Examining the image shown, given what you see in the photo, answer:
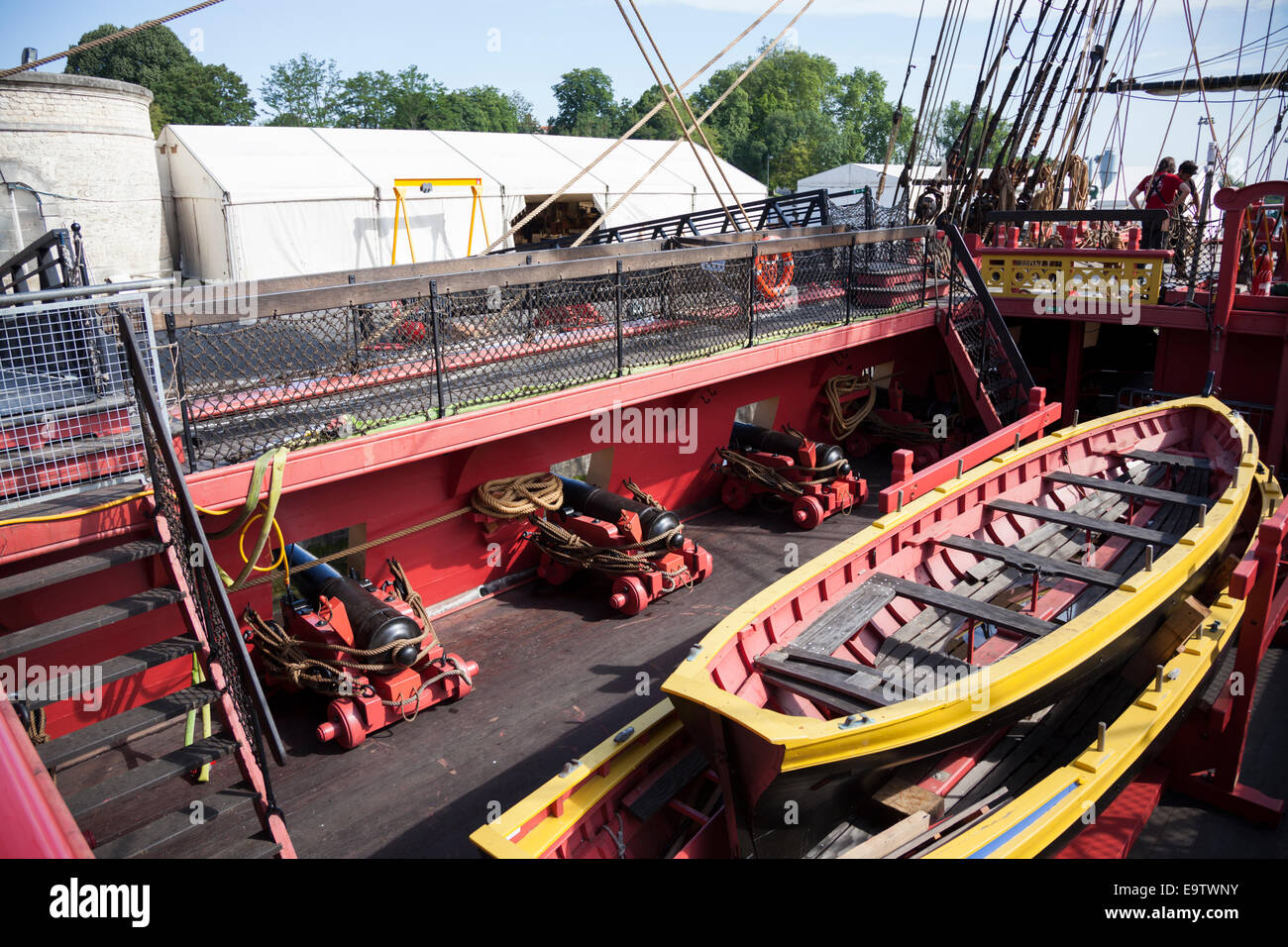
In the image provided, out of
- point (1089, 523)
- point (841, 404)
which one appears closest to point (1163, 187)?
point (841, 404)

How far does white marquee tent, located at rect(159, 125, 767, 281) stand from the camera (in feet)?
59.3

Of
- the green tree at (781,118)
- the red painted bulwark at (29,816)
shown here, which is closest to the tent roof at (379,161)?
the red painted bulwark at (29,816)

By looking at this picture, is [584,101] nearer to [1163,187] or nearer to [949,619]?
[1163,187]

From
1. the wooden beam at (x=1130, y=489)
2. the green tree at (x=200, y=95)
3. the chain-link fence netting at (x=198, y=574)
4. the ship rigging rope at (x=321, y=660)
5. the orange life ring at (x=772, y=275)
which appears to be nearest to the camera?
the chain-link fence netting at (x=198, y=574)

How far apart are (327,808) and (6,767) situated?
10.1 feet

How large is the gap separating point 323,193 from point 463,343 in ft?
42.9

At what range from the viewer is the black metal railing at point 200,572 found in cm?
394

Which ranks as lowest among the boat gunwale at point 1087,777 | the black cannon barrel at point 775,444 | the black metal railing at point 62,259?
the boat gunwale at point 1087,777

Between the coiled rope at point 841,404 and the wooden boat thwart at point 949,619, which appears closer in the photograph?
the wooden boat thwart at point 949,619

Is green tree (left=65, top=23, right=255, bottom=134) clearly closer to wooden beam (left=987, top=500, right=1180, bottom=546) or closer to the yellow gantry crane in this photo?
the yellow gantry crane

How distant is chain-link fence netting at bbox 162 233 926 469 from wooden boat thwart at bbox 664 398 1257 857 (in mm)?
3248

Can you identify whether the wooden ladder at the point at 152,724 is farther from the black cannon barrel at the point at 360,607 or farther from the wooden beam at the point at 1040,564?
the wooden beam at the point at 1040,564

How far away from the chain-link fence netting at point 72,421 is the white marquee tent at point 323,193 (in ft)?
43.2

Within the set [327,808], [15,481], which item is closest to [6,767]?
[15,481]
